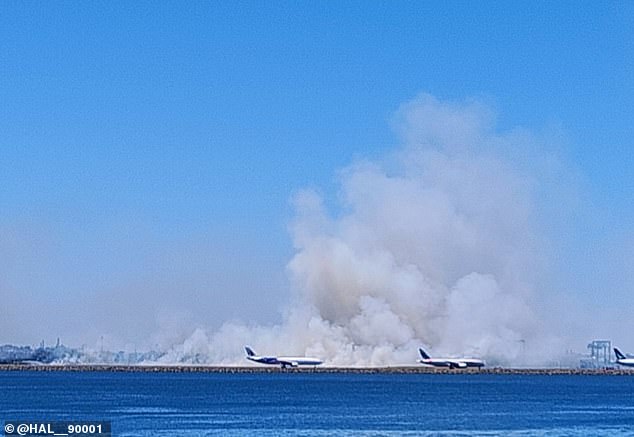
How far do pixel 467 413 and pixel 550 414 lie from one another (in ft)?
25.8

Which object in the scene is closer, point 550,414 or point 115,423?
point 115,423

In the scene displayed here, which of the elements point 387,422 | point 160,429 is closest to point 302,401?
point 387,422

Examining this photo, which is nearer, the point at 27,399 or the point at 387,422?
the point at 387,422

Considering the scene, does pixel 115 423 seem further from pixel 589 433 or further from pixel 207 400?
pixel 207 400

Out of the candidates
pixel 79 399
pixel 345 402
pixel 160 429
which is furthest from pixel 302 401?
pixel 160 429

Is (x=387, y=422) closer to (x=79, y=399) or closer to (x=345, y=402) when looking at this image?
(x=345, y=402)

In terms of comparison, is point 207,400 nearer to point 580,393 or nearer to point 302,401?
point 302,401

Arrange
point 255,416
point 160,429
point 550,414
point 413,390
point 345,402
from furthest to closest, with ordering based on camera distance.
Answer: point 413,390 → point 345,402 → point 550,414 → point 255,416 → point 160,429

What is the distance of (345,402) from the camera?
122 meters

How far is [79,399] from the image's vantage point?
12194 cm

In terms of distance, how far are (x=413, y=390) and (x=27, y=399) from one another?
53.9m

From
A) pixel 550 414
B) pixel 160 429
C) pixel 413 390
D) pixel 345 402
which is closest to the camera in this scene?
pixel 160 429

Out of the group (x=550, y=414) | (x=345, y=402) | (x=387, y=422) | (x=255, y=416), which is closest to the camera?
(x=387, y=422)

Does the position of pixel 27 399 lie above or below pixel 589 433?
above
